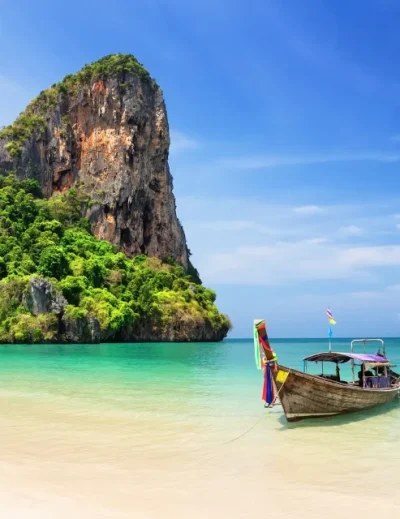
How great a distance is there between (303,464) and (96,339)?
4525 centimetres

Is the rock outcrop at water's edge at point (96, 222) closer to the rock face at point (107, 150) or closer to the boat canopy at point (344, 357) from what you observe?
the rock face at point (107, 150)

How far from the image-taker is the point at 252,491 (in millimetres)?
6773

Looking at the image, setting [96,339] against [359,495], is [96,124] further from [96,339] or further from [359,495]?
[359,495]

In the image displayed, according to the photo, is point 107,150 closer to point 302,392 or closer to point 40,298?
point 40,298

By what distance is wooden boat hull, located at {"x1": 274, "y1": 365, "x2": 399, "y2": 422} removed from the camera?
11250mm

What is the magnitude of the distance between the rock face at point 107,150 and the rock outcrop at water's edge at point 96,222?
16 centimetres

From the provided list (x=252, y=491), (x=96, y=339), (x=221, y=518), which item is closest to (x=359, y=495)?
(x=252, y=491)

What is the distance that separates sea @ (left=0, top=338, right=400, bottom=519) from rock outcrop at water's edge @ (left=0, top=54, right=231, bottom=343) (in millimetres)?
35419

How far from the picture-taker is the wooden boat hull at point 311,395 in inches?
443

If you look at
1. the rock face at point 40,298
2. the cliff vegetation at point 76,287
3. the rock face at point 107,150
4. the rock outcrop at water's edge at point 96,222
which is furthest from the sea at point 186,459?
the rock face at point 107,150

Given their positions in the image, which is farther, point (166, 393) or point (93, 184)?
point (93, 184)

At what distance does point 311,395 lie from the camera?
456 inches

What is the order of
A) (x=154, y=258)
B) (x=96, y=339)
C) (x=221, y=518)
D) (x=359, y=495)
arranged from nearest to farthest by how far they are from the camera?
(x=221, y=518)
(x=359, y=495)
(x=96, y=339)
(x=154, y=258)

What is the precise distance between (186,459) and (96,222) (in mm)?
65708
